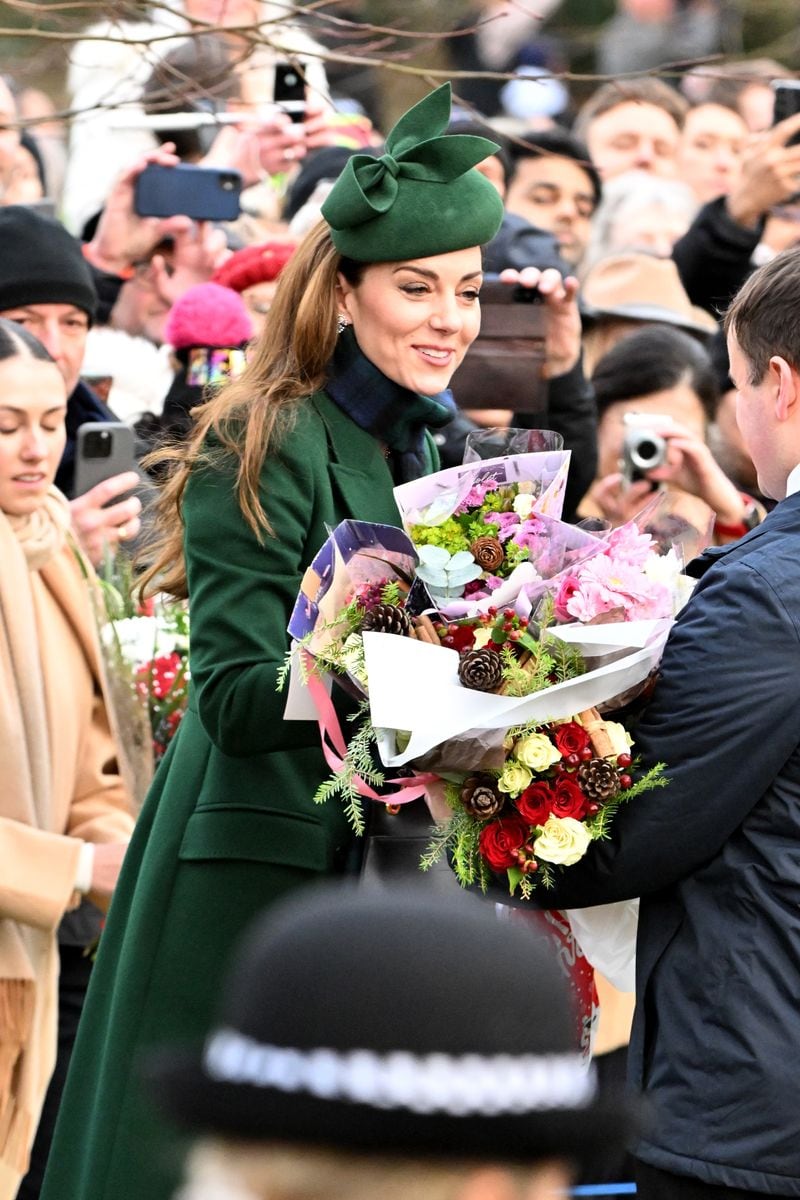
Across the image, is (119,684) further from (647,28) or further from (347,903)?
(647,28)

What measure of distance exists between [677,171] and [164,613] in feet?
16.7

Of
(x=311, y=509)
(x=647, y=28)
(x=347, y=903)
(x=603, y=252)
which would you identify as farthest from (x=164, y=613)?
(x=647, y=28)

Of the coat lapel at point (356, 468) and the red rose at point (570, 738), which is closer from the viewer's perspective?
the red rose at point (570, 738)

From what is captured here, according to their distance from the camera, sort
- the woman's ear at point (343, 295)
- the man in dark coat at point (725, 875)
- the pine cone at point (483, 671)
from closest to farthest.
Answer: the man in dark coat at point (725, 875) < the pine cone at point (483, 671) < the woman's ear at point (343, 295)

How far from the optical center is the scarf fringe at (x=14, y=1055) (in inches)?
154

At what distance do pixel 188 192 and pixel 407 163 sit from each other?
2963 millimetres

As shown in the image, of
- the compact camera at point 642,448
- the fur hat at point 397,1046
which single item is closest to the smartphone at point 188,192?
the compact camera at point 642,448

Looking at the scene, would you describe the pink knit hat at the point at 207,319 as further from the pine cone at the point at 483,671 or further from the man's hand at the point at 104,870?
the pine cone at the point at 483,671

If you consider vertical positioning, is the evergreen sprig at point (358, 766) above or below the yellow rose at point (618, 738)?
below

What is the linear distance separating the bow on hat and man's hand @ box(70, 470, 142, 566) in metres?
1.60

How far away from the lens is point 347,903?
1293mm

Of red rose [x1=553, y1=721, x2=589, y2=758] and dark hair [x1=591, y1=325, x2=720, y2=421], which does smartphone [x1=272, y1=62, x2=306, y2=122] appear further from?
red rose [x1=553, y1=721, x2=589, y2=758]

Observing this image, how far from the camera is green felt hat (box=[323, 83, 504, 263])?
315 centimetres

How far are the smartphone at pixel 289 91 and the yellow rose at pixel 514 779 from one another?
13.5ft
